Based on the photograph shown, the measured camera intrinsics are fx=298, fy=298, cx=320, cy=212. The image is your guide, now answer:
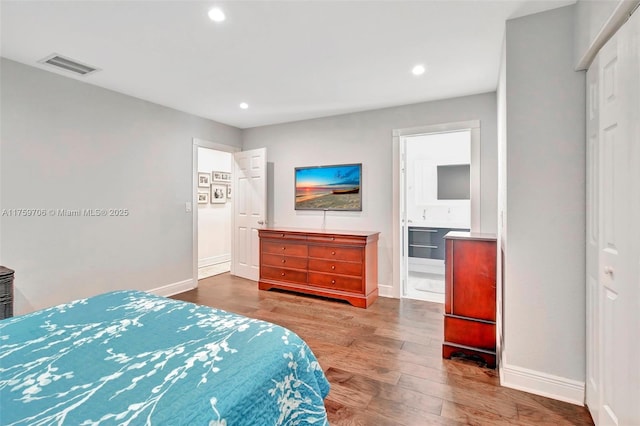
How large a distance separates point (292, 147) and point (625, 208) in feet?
13.2

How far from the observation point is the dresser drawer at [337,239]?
3674mm

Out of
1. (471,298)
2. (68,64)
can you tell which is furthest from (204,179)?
(471,298)

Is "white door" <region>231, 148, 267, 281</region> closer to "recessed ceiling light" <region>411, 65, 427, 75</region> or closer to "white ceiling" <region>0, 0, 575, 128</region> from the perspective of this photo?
"white ceiling" <region>0, 0, 575, 128</region>

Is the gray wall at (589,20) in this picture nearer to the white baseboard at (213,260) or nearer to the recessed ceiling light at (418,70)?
the recessed ceiling light at (418,70)

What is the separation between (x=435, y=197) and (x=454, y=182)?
0.41 meters

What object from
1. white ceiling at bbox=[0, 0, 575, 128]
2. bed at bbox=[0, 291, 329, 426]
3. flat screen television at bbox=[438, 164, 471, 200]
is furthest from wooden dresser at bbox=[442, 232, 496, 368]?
flat screen television at bbox=[438, 164, 471, 200]

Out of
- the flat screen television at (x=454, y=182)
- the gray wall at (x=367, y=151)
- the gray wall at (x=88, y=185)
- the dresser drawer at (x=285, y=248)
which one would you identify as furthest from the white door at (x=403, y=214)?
the gray wall at (x=88, y=185)

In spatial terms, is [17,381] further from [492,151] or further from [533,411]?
[492,151]

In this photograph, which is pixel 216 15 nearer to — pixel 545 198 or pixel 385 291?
pixel 545 198

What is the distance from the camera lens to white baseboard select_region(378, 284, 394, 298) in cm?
402

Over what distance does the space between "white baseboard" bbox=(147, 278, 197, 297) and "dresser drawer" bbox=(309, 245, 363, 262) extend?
1.88 metres

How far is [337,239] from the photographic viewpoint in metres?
3.82

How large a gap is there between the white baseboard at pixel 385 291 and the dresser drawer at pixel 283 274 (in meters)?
1.03

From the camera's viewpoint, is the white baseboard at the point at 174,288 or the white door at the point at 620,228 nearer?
the white door at the point at 620,228
